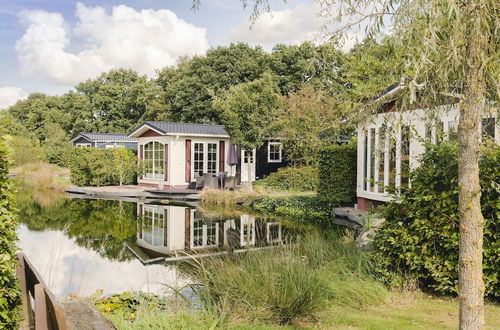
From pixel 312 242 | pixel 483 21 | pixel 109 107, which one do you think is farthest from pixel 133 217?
pixel 109 107

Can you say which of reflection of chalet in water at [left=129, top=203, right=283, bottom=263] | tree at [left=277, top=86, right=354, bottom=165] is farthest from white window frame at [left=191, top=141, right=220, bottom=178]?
reflection of chalet in water at [left=129, top=203, right=283, bottom=263]

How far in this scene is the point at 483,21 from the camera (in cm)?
254

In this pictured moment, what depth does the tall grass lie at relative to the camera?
3908mm

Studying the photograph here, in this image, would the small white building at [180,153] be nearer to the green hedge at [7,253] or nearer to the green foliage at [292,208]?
the green foliage at [292,208]

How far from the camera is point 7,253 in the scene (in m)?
2.61

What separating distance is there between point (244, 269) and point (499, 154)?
2777 mm

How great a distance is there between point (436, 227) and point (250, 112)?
514 inches

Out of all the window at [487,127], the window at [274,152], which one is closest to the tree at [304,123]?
the window at [274,152]

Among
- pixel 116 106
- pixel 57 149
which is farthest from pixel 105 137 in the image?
pixel 116 106

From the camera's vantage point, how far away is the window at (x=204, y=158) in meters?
20.0

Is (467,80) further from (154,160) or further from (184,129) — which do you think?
(154,160)

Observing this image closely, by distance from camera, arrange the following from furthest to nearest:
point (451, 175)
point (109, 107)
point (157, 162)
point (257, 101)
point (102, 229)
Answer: point (109, 107) → point (157, 162) → point (257, 101) → point (102, 229) → point (451, 175)

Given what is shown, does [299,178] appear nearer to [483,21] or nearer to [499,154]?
[499,154]

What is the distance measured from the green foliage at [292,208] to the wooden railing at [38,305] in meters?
9.05
